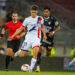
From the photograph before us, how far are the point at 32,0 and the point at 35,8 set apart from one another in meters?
8.93

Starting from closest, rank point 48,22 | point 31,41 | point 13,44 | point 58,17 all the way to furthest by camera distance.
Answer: point 31,41 < point 13,44 < point 48,22 < point 58,17

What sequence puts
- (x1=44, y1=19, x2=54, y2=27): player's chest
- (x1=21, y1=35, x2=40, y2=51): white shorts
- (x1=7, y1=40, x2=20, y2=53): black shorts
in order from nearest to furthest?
(x1=21, y1=35, x2=40, y2=51): white shorts → (x1=7, y1=40, x2=20, y2=53): black shorts → (x1=44, y1=19, x2=54, y2=27): player's chest

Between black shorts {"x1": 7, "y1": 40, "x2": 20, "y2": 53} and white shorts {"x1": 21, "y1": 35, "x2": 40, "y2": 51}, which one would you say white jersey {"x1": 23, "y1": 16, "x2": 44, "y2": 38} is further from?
black shorts {"x1": 7, "y1": 40, "x2": 20, "y2": 53}

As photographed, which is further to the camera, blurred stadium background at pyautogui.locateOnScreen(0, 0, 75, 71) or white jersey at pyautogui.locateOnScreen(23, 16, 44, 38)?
blurred stadium background at pyautogui.locateOnScreen(0, 0, 75, 71)

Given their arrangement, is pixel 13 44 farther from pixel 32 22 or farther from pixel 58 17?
pixel 58 17

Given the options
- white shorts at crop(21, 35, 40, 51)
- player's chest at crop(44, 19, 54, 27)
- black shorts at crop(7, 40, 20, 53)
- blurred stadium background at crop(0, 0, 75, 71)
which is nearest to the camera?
white shorts at crop(21, 35, 40, 51)

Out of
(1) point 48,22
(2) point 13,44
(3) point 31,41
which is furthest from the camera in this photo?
(1) point 48,22

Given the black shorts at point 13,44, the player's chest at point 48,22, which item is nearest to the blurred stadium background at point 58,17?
the player's chest at point 48,22

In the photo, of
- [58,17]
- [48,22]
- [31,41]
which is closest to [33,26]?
[31,41]

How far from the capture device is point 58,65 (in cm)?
1436

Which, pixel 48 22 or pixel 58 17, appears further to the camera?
pixel 58 17

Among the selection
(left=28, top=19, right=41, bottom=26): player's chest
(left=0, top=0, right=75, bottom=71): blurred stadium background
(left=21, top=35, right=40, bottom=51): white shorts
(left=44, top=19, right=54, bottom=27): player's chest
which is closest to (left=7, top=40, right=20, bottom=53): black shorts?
(left=44, top=19, right=54, bottom=27): player's chest

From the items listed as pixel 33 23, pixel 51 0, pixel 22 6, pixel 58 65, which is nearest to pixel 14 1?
pixel 22 6

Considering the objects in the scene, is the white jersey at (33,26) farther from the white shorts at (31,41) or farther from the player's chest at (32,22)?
the white shorts at (31,41)
